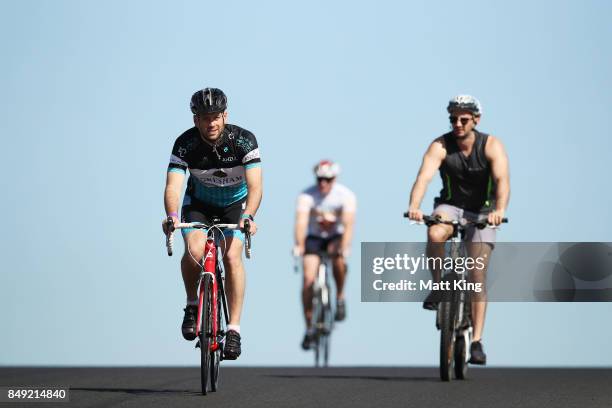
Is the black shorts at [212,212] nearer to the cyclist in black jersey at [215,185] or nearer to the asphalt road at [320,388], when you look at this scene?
the cyclist in black jersey at [215,185]

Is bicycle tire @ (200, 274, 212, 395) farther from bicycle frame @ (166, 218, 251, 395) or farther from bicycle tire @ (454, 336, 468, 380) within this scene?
bicycle tire @ (454, 336, 468, 380)

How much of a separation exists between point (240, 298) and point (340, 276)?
1011cm

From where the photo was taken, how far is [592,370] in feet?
62.0

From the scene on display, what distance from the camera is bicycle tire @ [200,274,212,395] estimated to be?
1191cm

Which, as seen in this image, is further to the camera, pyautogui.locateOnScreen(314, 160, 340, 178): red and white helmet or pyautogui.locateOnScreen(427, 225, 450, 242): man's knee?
pyautogui.locateOnScreen(314, 160, 340, 178): red and white helmet

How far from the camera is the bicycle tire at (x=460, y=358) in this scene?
14281 mm

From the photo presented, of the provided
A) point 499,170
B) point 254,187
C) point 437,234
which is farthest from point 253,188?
point 499,170

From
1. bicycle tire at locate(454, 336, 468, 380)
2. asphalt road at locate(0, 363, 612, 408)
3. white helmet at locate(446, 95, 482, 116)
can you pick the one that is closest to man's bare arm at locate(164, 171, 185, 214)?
asphalt road at locate(0, 363, 612, 408)

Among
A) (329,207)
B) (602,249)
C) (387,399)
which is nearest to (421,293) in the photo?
(387,399)

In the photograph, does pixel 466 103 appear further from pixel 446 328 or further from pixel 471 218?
pixel 446 328

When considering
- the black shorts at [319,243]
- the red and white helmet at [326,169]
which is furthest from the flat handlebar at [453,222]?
the black shorts at [319,243]

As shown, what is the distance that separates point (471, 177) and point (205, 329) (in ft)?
12.7

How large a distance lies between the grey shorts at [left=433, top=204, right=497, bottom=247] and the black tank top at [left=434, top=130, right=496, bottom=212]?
60mm

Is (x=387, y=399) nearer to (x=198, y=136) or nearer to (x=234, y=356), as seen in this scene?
(x=234, y=356)
